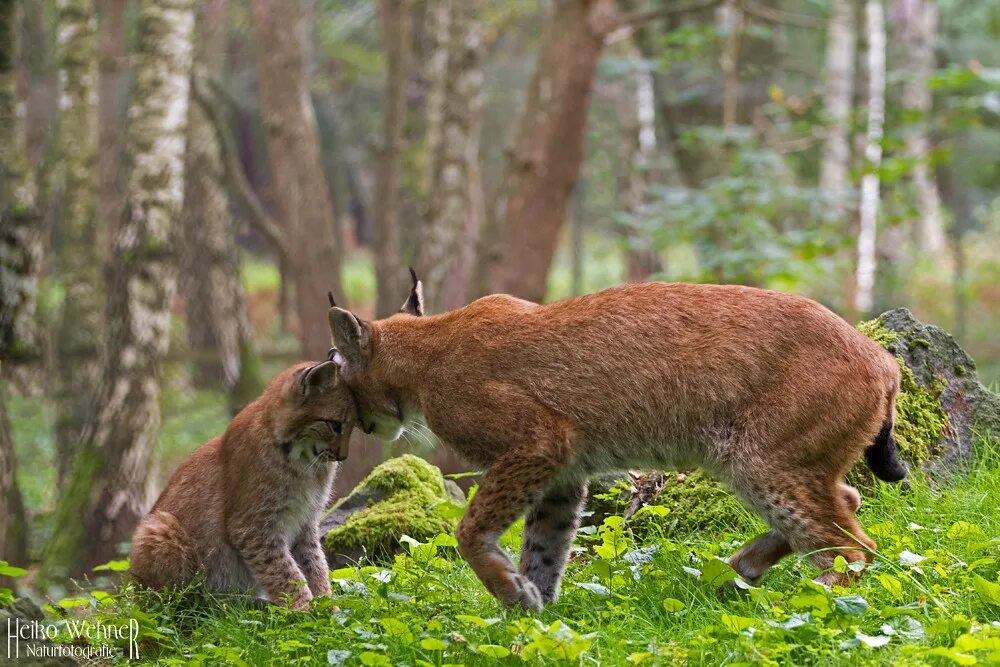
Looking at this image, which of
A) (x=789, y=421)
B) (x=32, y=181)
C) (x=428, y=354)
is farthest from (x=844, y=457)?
(x=32, y=181)

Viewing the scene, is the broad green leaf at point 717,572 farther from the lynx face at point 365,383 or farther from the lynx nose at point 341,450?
the lynx nose at point 341,450

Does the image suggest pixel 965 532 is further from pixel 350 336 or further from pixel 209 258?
pixel 209 258

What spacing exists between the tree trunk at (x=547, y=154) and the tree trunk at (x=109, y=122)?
5.17 m

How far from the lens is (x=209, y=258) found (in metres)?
16.6

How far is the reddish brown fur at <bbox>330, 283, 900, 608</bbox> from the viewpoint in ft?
16.4

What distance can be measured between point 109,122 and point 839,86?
1095 cm

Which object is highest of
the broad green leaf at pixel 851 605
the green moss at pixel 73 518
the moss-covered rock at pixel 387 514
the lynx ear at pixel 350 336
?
the lynx ear at pixel 350 336

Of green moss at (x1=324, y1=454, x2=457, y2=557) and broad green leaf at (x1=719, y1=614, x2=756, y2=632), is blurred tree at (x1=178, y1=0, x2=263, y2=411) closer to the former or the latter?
green moss at (x1=324, y1=454, x2=457, y2=557)

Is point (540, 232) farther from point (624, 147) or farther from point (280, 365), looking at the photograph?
point (624, 147)

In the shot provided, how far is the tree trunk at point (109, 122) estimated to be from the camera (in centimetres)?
1498

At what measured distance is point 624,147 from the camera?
2333 cm

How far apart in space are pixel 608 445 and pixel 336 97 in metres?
28.6

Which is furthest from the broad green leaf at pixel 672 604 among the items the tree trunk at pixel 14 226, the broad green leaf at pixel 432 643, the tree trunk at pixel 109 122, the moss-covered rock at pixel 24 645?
the tree trunk at pixel 109 122

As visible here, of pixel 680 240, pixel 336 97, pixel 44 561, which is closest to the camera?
pixel 44 561
